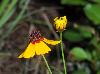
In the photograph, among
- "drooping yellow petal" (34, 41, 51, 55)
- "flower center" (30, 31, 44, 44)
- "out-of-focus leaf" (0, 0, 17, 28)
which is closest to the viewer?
"drooping yellow petal" (34, 41, 51, 55)

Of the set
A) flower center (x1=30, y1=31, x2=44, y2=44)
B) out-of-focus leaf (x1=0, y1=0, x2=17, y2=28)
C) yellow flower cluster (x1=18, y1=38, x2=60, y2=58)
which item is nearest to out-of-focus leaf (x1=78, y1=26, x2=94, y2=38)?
out-of-focus leaf (x1=0, y1=0, x2=17, y2=28)

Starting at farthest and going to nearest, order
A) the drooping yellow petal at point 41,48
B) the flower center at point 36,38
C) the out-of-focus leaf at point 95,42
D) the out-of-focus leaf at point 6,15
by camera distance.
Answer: the out-of-focus leaf at point 6,15 < the out-of-focus leaf at point 95,42 < the flower center at point 36,38 < the drooping yellow petal at point 41,48

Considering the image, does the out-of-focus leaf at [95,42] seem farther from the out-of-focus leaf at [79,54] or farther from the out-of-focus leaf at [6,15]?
the out-of-focus leaf at [6,15]

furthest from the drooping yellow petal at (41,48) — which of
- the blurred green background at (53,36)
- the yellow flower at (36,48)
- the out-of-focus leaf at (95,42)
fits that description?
the out-of-focus leaf at (95,42)

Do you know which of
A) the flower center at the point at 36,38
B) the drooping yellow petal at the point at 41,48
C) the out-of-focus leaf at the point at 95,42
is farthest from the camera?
the out-of-focus leaf at the point at 95,42

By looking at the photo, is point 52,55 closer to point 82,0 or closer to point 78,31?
point 78,31

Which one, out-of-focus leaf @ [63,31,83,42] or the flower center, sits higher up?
the flower center

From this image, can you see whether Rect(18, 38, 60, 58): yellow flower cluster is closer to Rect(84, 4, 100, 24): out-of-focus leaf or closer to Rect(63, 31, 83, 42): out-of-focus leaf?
Rect(84, 4, 100, 24): out-of-focus leaf

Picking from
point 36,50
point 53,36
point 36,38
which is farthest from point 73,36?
point 36,50
